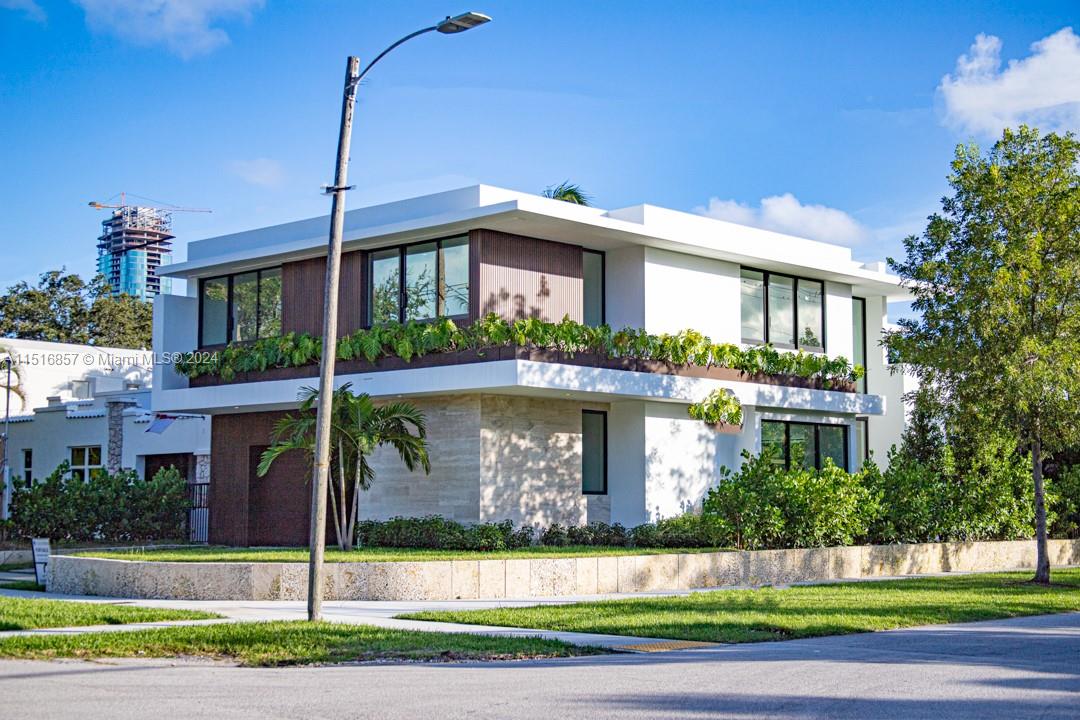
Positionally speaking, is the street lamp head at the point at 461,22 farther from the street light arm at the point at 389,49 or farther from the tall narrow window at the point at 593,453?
the tall narrow window at the point at 593,453

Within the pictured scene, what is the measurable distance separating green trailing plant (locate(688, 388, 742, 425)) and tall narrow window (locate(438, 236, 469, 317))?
6097 millimetres

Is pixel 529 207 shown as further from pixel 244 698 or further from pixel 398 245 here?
pixel 244 698

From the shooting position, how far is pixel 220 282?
33.2 metres

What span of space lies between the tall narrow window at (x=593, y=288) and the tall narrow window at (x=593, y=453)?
90.1 inches

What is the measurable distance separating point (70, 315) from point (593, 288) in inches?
2027

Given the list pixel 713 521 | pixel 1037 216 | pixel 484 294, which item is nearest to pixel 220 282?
pixel 484 294

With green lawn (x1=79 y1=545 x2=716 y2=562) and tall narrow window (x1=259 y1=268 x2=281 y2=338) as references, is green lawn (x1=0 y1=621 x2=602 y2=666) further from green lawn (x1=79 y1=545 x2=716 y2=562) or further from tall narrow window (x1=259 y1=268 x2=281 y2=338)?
tall narrow window (x1=259 y1=268 x2=281 y2=338)

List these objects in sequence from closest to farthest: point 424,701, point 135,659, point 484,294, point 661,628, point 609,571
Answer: point 424,701 → point 135,659 → point 661,628 → point 609,571 → point 484,294

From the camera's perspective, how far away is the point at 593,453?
29.8 meters

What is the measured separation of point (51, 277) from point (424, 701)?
69153 millimetres

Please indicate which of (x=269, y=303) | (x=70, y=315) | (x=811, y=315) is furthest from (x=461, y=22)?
(x=70, y=315)

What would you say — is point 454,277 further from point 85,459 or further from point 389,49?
point 85,459

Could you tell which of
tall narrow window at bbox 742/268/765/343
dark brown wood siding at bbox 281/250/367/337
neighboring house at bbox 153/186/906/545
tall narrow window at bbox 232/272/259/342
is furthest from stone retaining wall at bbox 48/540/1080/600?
tall narrow window at bbox 232/272/259/342

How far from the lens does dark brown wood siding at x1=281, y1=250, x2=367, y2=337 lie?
29.7 metres
